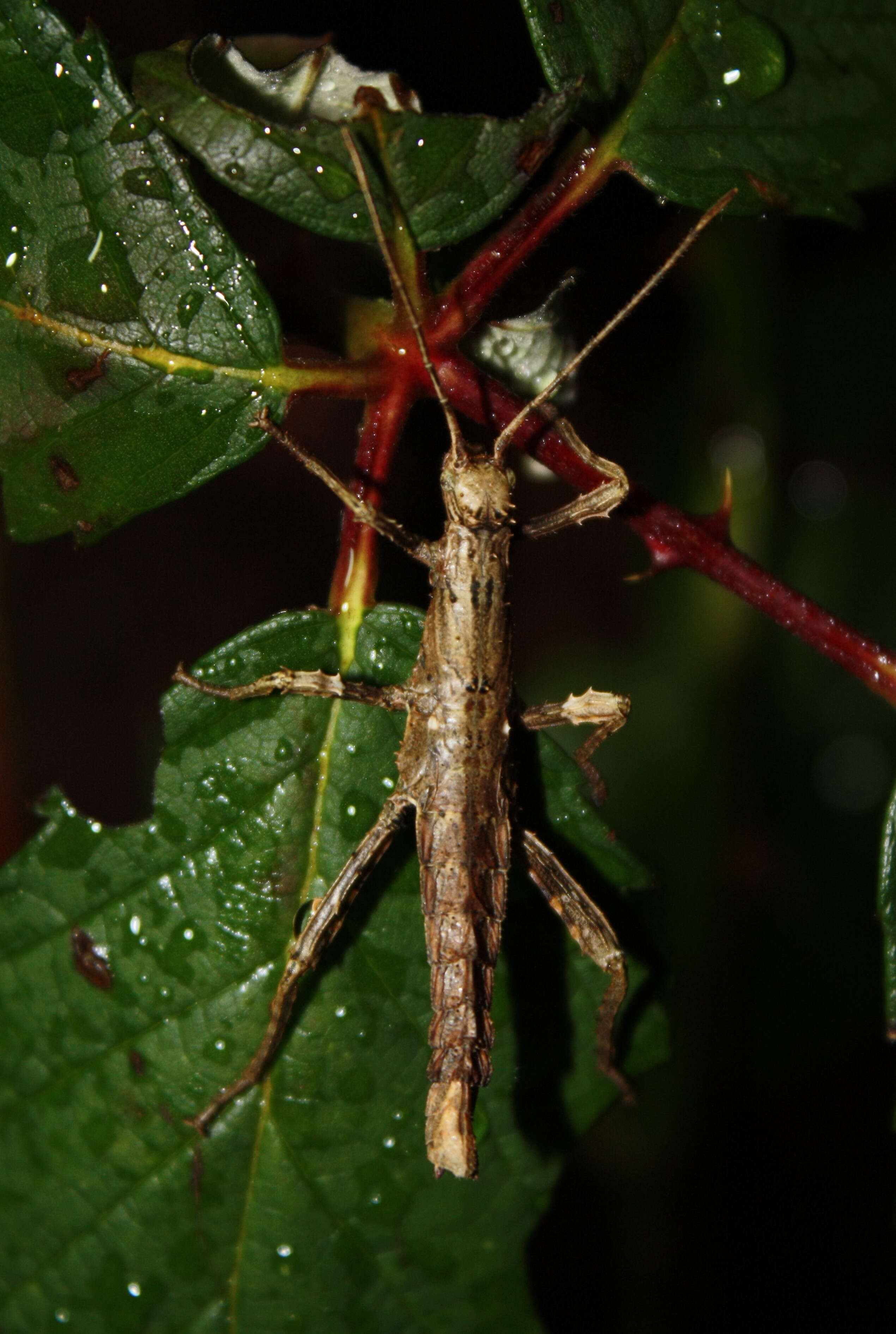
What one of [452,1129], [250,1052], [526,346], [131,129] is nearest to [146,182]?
[131,129]

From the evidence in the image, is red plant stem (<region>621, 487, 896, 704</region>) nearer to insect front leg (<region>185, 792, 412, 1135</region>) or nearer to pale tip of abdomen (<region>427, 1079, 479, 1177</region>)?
insect front leg (<region>185, 792, 412, 1135</region>)

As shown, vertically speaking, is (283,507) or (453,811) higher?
(283,507)

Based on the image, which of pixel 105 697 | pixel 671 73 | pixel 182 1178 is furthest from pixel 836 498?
pixel 182 1178

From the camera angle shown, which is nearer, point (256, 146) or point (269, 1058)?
point (256, 146)

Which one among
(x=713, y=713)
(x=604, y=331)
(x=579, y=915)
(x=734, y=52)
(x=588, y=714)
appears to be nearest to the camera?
(x=734, y=52)

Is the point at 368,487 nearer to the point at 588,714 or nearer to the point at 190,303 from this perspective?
the point at 190,303

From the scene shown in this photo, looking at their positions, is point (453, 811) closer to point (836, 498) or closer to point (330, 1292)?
point (330, 1292)

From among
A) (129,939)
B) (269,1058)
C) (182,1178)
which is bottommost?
(182,1178)
